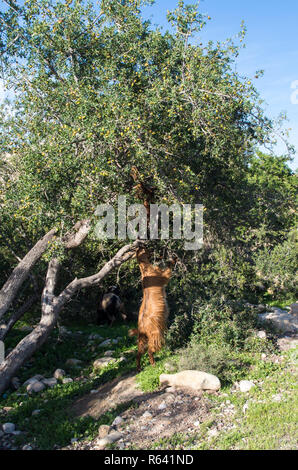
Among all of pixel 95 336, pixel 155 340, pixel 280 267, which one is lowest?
pixel 95 336

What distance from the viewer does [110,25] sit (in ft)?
24.8

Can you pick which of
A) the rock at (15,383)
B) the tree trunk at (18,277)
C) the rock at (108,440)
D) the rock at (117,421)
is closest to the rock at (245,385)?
the rock at (117,421)

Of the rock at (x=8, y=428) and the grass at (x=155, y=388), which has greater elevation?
the grass at (x=155, y=388)

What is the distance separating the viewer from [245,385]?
19.8ft

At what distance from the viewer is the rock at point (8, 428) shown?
214 inches

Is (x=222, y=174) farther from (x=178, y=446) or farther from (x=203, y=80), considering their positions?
(x=178, y=446)

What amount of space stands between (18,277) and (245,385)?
4.28 meters

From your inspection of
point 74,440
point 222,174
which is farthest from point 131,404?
point 222,174

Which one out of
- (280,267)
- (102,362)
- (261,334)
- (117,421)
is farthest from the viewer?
(280,267)

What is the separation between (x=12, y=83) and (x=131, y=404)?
234 inches

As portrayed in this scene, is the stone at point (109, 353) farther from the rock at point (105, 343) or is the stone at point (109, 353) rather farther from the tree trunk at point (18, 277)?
the tree trunk at point (18, 277)

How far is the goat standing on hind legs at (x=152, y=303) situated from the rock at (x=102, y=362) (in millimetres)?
1137

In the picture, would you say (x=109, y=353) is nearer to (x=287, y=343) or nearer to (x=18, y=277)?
(x=18, y=277)

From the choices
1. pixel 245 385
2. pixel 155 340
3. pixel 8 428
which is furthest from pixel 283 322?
pixel 8 428
